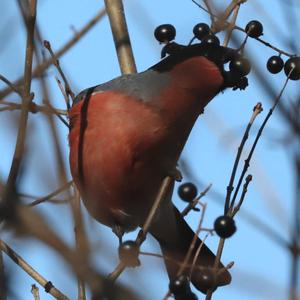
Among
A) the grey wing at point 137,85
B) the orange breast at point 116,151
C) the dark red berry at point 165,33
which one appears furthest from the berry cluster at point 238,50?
the orange breast at point 116,151

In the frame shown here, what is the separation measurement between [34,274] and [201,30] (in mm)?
1281

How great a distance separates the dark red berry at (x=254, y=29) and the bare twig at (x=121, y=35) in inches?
40.8

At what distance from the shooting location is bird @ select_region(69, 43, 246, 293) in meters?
3.13

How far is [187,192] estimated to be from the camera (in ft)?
8.93

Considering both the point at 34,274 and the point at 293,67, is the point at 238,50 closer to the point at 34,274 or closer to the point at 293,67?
the point at 293,67

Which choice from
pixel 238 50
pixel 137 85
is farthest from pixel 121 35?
pixel 238 50

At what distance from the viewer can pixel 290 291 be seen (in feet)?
4.17

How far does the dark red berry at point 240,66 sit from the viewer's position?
273 cm

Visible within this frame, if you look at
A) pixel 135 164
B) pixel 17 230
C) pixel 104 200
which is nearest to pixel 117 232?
pixel 104 200

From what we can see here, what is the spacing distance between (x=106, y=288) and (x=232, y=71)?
1949 millimetres

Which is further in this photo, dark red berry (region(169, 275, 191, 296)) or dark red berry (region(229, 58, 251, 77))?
dark red berry (region(229, 58, 251, 77))

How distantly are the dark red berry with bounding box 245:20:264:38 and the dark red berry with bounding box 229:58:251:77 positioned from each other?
0.11 metres

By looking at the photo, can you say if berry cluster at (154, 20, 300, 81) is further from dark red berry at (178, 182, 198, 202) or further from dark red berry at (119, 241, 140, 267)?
dark red berry at (119, 241, 140, 267)

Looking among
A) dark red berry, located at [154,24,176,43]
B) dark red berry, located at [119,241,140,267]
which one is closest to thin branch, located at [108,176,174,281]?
dark red berry, located at [119,241,140,267]
